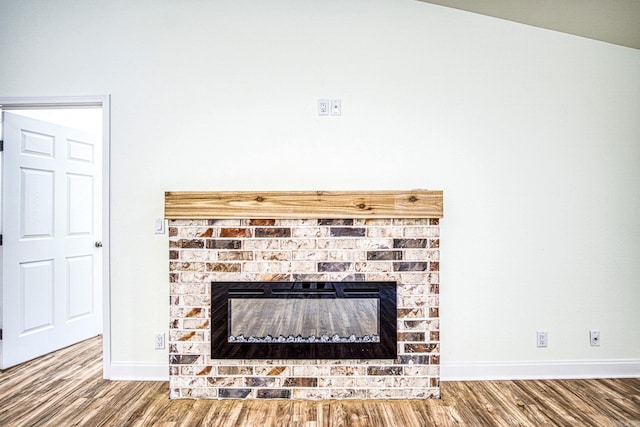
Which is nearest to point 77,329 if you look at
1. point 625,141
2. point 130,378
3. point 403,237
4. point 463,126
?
point 130,378

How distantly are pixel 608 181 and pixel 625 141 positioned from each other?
309mm

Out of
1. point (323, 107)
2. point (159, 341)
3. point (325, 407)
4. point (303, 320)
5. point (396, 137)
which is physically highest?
point (323, 107)

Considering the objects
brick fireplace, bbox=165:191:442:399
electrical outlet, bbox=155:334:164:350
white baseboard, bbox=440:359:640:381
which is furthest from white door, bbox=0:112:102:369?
white baseboard, bbox=440:359:640:381

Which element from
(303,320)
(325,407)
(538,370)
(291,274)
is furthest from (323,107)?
(538,370)

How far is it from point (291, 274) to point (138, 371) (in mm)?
1309

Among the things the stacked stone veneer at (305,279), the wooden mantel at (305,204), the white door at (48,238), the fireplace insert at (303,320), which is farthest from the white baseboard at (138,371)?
the wooden mantel at (305,204)

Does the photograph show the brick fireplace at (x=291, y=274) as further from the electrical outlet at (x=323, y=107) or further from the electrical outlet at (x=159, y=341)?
the electrical outlet at (x=323, y=107)

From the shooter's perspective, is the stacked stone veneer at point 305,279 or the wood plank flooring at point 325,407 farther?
the stacked stone veneer at point 305,279

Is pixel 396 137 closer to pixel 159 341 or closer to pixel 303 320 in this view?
pixel 303 320

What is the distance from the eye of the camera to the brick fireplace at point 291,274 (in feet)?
7.66

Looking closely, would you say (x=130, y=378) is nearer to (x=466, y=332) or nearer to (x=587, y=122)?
(x=466, y=332)

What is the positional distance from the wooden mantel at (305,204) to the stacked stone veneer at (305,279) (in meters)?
0.06

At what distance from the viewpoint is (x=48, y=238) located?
3086 millimetres

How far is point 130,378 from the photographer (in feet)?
8.50
